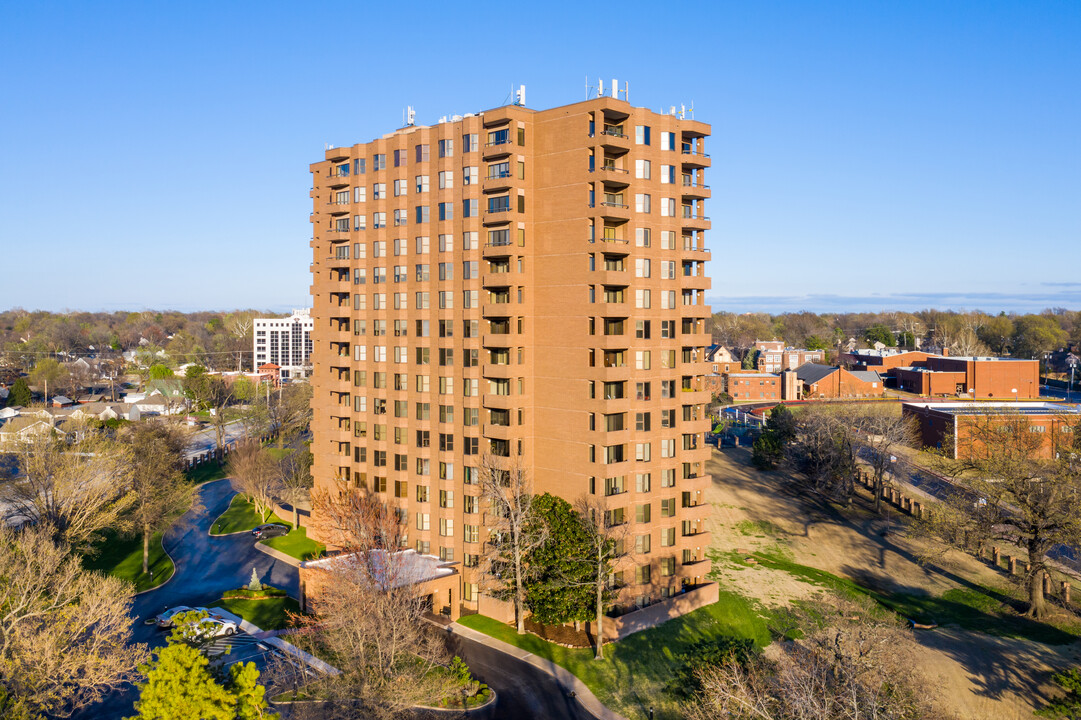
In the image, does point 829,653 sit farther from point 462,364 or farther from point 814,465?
point 814,465

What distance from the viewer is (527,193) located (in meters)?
52.9

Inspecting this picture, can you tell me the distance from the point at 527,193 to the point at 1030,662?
166ft

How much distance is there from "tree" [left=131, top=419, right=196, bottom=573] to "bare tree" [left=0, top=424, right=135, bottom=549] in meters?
1.58

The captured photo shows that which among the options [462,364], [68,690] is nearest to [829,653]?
[462,364]

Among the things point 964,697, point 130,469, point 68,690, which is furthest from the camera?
point 130,469

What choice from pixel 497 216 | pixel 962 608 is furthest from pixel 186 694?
pixel 962 608

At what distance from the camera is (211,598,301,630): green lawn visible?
48688mm

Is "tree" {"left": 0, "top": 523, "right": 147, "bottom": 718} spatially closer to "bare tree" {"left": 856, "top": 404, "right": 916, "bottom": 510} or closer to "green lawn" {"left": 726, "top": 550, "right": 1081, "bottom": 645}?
"green lawn" {"left": 726, "top": 550, "right": 1081, "bottom": 645}

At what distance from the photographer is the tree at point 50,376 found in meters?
161

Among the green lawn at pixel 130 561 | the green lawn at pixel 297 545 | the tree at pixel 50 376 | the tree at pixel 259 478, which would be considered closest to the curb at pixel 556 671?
the green lawn at pixel 297 545

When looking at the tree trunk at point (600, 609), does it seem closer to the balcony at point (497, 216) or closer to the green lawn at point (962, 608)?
the green lawn at point (962, 608)

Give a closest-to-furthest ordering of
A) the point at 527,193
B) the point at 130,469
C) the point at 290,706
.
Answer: the point at 290,706, the point at 527,193, the point at 130,469

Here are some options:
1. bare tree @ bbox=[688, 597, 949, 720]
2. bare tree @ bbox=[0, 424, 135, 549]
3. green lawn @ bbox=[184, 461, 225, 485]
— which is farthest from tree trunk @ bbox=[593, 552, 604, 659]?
green lawn @ bbox=[184, 461, 225, 485]

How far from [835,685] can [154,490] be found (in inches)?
2427
